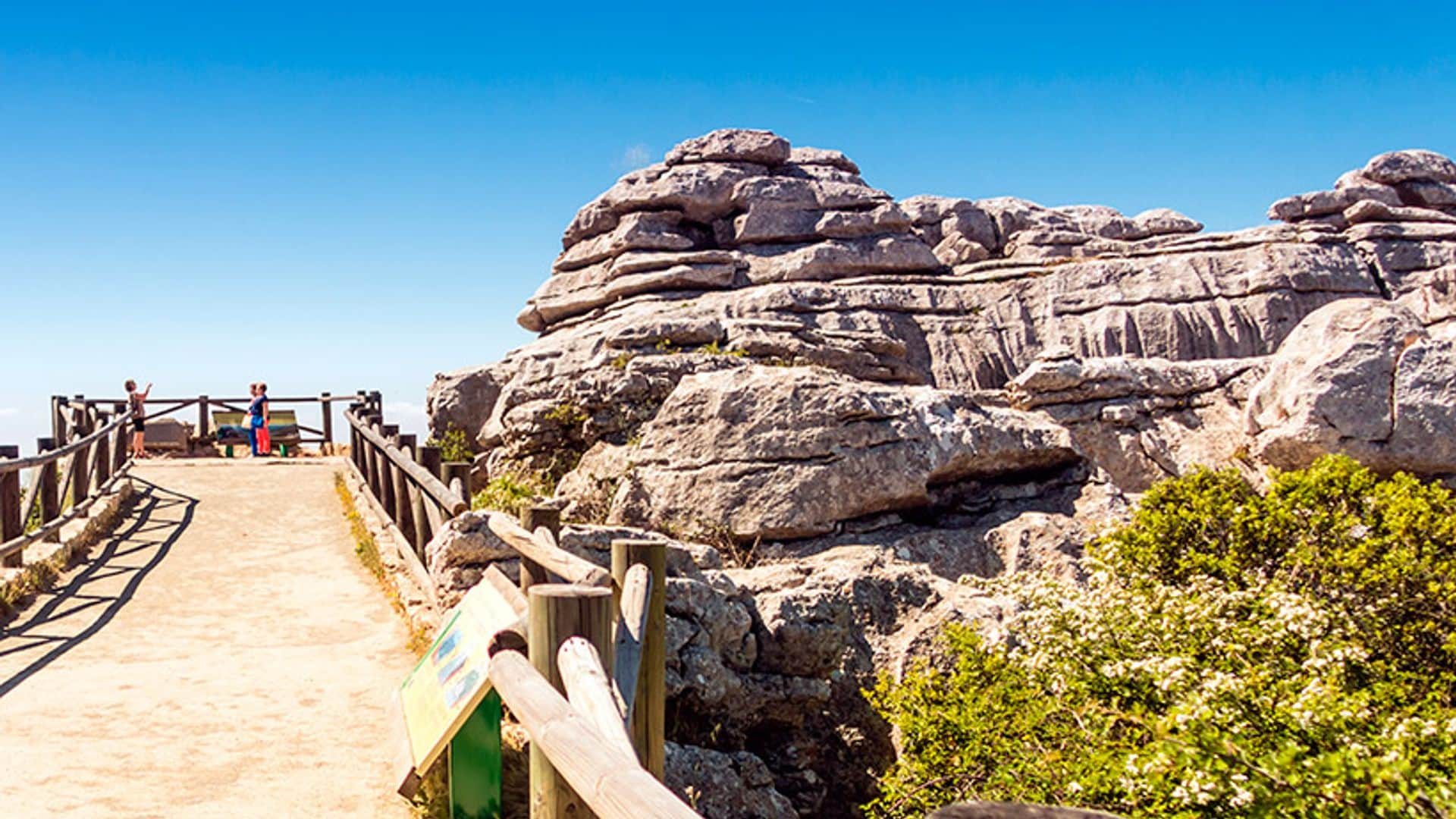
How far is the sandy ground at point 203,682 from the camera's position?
5.96 meters

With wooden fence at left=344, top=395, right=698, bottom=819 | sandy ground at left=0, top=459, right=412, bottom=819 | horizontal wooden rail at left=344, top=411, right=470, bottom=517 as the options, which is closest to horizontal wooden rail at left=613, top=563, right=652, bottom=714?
wooden fence at left=344, top=395, right=698, bottom=819

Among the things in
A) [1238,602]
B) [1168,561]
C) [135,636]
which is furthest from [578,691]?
[135,636]

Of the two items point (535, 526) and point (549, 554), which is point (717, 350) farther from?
point (549, 554)

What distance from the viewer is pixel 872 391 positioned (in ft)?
41.6

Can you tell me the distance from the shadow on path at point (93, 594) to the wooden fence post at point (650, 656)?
573 cm

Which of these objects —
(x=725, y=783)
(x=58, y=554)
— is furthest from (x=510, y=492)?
(x=725, y=783)

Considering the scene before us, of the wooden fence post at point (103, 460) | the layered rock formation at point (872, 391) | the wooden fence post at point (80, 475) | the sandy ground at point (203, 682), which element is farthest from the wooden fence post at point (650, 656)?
the wooden fence post at point (103, 460)

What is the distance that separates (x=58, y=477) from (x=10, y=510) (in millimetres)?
3668

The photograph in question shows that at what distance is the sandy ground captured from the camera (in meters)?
5.96

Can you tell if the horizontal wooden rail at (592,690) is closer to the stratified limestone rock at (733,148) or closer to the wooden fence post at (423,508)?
A: the wooden fence post at (423,508)

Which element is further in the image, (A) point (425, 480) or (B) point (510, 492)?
(B) point (510, 492)

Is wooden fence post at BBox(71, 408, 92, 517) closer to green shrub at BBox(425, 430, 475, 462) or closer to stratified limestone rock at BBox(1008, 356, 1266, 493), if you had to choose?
green shrub at BBox(425, 430, 475, 462)

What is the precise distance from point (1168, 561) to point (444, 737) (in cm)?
663

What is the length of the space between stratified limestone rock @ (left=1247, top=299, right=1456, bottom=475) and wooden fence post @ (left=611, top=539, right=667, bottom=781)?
14.1 metres
